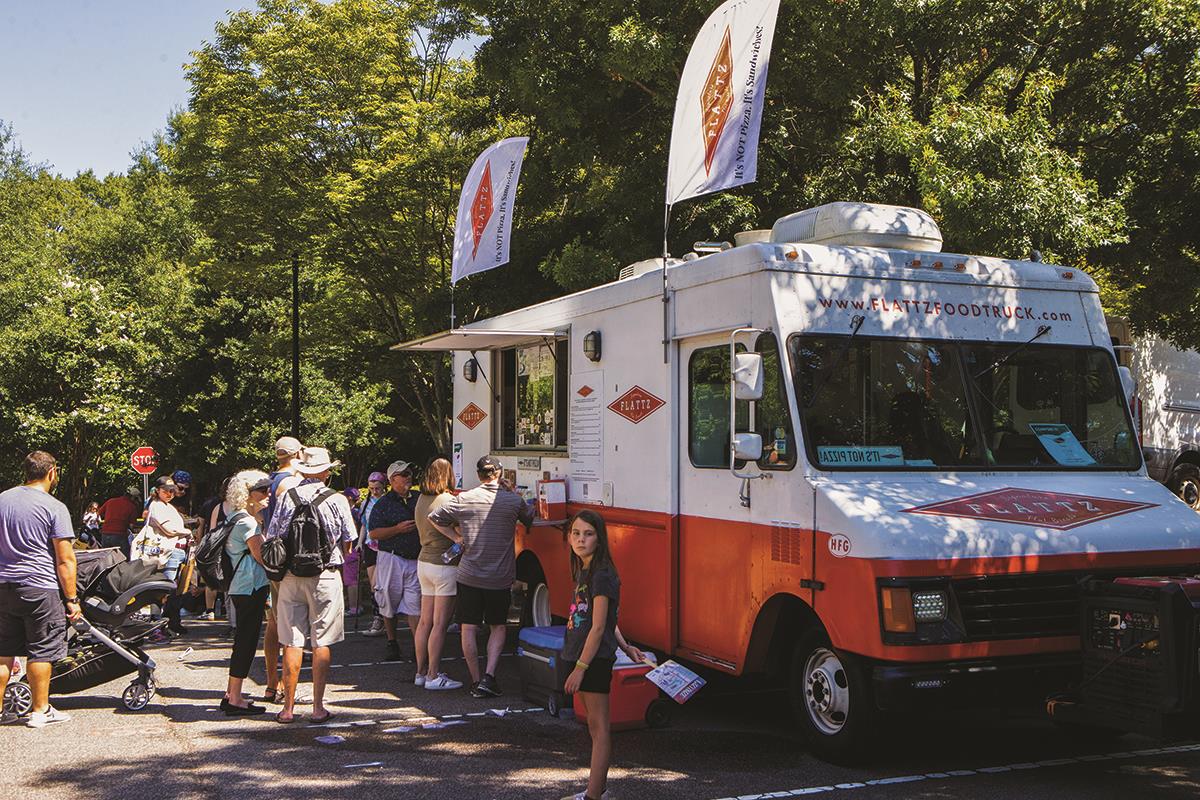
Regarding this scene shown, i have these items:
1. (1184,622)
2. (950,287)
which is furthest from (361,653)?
(1184,622)

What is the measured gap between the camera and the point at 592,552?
19.2ft

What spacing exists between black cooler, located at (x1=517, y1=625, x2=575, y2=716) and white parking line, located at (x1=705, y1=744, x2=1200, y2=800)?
2.07m

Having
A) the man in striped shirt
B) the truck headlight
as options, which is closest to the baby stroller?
the man in striped shirt

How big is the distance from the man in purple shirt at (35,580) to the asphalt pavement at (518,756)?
396 mm

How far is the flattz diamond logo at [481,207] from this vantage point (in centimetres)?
1394

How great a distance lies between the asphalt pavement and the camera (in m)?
6.24

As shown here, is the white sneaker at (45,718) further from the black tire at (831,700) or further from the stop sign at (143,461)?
the stop sign at (143,461)

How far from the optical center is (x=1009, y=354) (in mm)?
7398

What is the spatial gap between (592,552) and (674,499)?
7.43 feet

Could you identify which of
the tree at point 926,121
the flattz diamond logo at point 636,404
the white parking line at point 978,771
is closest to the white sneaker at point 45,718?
the flattz diamond logo at point 636,404

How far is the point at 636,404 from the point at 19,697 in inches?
188

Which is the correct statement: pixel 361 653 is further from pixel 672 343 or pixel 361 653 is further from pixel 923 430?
pixel 923 430

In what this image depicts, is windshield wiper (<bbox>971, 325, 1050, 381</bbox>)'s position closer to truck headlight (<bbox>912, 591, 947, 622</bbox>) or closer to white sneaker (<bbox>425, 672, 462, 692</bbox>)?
truck headlight (<bbox>912, 591, 947, 622</bbox>)

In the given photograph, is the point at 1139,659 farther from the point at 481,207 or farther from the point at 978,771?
the point at 481,207
